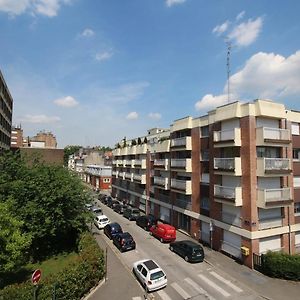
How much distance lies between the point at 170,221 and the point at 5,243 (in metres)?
24.9

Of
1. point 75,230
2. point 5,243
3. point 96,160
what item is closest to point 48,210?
point 75,230

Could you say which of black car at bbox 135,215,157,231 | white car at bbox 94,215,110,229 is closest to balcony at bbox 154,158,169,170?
black car at bbox 135,215,157,231

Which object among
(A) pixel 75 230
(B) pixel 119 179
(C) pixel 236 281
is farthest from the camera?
(B) pixel 119 179

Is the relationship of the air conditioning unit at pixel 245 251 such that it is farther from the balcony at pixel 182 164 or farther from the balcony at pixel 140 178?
the balcony at pixel 140 178

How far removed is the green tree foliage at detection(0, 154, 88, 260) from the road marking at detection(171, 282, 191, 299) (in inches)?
457

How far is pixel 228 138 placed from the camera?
27.9 meters

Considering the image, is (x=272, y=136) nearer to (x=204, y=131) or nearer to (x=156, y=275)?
(x=204, y=131)

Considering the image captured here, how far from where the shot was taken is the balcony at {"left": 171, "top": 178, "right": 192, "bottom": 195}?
34906mm

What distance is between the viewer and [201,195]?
33.3 m

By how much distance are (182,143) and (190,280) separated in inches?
686

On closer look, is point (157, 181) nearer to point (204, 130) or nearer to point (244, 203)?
point (204, 130)

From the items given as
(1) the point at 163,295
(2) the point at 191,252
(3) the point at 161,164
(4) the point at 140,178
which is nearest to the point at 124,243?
(2) the point at 191,252

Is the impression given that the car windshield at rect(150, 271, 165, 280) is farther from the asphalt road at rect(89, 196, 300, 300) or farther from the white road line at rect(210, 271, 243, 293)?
the white road line at rect(210, 271, 243, 293)

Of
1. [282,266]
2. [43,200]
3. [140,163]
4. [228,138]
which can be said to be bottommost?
[282,266]
